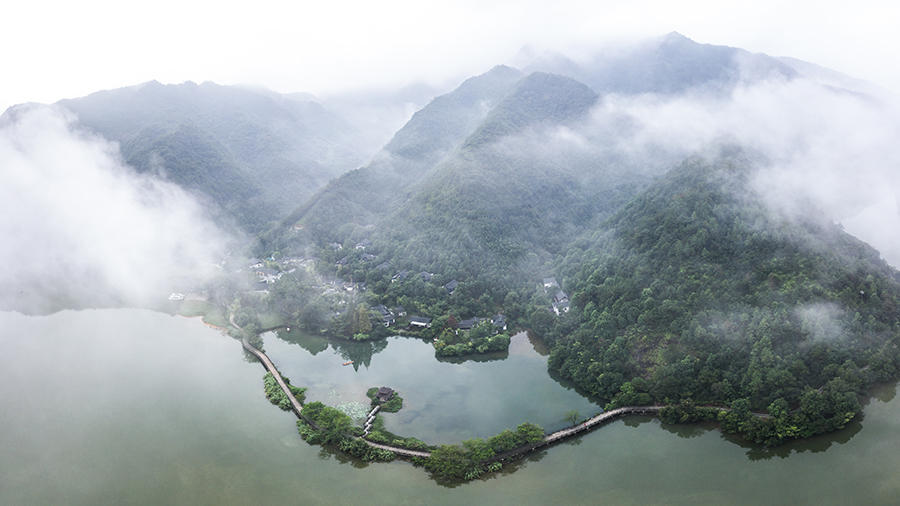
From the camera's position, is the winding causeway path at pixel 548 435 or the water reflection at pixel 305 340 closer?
the winding causeway path at pixel 548 435

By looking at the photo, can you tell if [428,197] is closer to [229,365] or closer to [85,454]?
[229,365]

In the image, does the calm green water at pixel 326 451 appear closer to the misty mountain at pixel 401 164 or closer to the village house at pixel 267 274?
the village house at pixel 267 274

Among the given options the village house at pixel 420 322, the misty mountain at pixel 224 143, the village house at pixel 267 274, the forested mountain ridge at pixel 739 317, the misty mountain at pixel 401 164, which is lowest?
the forested mountain ridge at pixel 739 317

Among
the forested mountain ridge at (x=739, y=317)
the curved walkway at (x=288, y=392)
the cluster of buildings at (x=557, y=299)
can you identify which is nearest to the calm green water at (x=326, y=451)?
the curved walkway at (x=288, y=392)

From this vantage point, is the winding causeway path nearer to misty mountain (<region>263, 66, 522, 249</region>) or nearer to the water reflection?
the water reflection

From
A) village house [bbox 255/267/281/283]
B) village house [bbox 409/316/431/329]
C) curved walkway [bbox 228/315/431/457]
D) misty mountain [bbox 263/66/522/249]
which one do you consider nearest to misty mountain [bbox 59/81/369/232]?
misty mountain [bbox 263/66/522/249]

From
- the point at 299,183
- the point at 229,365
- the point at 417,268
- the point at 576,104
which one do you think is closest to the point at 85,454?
the point at 229,365

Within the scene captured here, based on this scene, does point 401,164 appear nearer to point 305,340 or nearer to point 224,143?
point 224,143
